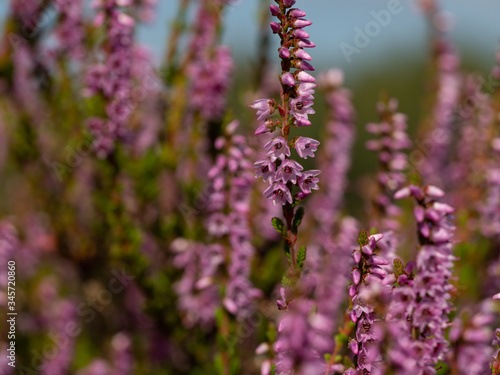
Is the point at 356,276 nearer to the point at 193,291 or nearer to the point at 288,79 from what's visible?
the point at 288,79

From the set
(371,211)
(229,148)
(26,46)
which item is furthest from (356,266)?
(26,46)

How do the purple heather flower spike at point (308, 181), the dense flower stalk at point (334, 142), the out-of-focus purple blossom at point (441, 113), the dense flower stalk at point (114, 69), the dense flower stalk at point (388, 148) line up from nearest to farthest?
the purple heather flower spike at point (308, 181) < the dense flower stalk at point (114, 69) < the dense flower stalk at point (388, 148) < the dense flower stalk at point (334, 142) < the out-of-focus purple blossom at point (441, 113)

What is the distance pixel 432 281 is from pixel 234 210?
144 centimetres

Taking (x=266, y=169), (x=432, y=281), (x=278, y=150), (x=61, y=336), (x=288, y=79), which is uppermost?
(x=288, y=79)

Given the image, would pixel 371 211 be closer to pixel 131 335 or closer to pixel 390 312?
pixel 390 312

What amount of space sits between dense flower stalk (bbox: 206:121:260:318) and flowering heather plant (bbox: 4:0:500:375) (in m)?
Answer: 0.01

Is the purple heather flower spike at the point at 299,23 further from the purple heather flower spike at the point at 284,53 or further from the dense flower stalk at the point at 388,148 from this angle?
the dense flower stalk at the point at 388,148

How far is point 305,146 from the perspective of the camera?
6.66 ft

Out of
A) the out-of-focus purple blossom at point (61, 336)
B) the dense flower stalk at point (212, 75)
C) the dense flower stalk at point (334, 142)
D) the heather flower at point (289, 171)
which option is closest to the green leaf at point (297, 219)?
the heather flower at point (289, 171)

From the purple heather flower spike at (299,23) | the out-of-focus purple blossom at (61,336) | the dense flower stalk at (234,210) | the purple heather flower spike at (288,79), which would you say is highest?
the purple heather flower spike at (299,23)

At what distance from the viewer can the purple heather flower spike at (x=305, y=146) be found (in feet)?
6.50

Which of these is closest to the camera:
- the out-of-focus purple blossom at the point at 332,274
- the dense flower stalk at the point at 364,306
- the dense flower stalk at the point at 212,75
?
the dense flower stalk at the point at 364,306

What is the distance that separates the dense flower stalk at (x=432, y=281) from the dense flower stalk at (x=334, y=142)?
3213mm

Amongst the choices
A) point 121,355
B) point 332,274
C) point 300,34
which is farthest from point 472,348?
point 121,355
